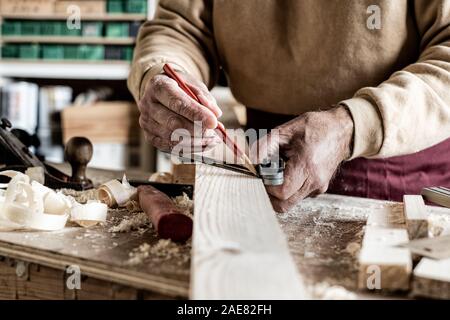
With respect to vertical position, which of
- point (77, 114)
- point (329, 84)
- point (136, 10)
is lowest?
point (77, 114)

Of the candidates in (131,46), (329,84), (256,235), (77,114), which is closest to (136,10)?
(131,46)

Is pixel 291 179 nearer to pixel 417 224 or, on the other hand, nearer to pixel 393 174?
pixel 417 224

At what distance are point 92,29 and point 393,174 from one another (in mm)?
2855

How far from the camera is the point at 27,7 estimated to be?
12.6ft

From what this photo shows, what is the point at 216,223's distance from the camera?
797mm

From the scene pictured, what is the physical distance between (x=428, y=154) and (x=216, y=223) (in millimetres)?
845

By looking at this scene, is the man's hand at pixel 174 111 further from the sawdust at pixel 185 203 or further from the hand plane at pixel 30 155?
the hand plane at pixel 30 155

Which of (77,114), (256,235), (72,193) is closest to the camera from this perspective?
(256,235)

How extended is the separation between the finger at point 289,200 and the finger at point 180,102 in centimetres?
19

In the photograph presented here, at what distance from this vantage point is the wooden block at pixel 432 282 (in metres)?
0.70

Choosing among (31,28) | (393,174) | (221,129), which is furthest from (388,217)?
(31,28)

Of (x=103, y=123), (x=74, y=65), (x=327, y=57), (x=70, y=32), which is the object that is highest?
(x=70, y=32)

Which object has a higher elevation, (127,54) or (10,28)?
(10,28)

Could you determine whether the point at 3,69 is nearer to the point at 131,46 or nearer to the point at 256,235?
the point at 131,46
